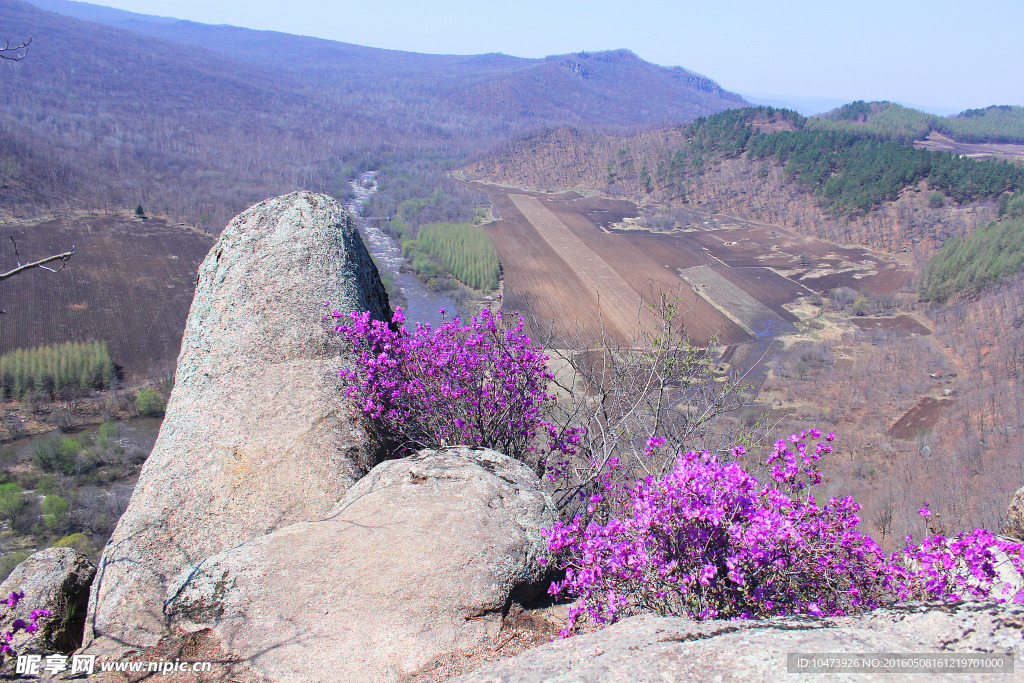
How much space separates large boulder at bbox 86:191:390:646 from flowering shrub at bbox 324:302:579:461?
585 mm

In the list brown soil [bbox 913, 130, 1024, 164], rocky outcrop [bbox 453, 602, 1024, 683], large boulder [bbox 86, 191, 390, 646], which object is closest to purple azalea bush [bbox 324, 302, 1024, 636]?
rocky outcrop [bbox 453, 602, 1024, 683]

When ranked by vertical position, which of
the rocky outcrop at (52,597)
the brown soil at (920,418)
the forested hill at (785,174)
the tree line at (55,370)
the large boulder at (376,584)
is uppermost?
the forested hill at (785,174)

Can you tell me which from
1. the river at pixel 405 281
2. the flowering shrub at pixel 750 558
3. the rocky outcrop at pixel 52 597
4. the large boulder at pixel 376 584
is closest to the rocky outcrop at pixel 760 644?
the flowering shrub at pixel 750 558

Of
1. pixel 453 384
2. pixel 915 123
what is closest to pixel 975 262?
pixel 453 384

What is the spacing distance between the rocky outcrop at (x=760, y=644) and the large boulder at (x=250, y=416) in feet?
A: 11.8

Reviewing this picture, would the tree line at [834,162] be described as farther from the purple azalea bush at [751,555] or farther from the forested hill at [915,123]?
the purple azalea bush at [751,555]

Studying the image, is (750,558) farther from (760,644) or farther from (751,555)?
(760,644)

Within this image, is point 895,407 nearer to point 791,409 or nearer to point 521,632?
point 791,409

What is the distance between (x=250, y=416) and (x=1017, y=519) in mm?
8837

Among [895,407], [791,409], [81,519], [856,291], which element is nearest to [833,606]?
[81,519]

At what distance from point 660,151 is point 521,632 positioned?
4180 inches

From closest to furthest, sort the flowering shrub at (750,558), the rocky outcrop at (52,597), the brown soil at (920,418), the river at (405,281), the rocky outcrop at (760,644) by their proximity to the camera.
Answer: the rocky outcrop at (760,644), the flowering shrub at (750,558), the rocky outcrop at (52,597), the brown soil at (920,418), the river at (405,281)

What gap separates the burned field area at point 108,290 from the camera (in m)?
41.6

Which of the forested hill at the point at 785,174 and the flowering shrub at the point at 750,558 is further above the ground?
the forested hill at the point at 785,174
